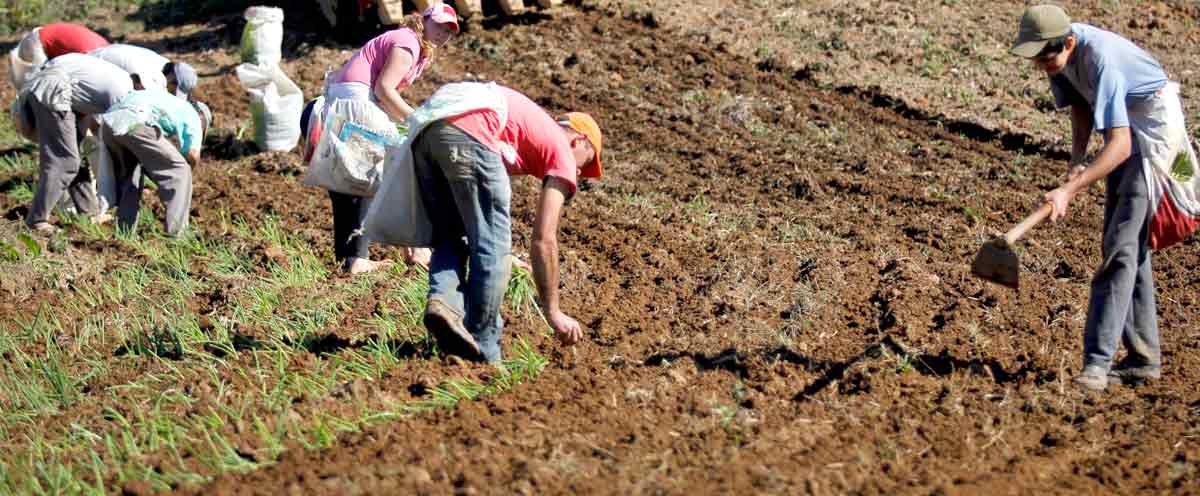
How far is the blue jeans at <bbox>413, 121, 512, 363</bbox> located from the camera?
A: 4.62 metres

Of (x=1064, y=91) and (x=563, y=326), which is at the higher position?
(x=1064, y=91)

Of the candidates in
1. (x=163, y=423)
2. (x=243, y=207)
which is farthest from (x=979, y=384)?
(x=243, y=207)

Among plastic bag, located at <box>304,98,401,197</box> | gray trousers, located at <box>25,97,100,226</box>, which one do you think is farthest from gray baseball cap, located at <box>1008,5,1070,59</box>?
gray trousers, located at <box>25,97,100,226</box>

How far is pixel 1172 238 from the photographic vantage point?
493cm

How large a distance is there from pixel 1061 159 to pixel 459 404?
17.5 ft

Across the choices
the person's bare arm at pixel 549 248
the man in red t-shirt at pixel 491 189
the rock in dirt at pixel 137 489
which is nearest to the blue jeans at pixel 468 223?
the man in red t-shirt at pixel 491 189

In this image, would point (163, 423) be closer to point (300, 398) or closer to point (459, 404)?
point (300, 398)

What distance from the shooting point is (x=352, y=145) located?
248 inches

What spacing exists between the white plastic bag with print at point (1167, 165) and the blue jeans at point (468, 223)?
8.02 feet

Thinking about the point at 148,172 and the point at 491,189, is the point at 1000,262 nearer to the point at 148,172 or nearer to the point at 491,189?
the point at 491,189

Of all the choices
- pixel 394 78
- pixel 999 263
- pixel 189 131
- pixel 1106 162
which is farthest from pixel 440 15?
pixel 1106 162

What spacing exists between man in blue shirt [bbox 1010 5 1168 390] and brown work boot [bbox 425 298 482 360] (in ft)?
7.35

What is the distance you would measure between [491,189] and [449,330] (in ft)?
1.83

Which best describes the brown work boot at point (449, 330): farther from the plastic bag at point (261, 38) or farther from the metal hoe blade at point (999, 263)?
the plastic bag at point (261, 38)
